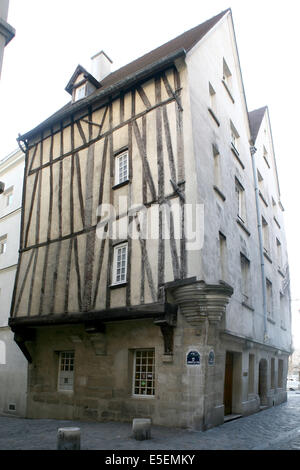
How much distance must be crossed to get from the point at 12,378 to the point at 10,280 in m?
3.52

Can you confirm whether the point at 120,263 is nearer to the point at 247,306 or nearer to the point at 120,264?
the point at 120,264

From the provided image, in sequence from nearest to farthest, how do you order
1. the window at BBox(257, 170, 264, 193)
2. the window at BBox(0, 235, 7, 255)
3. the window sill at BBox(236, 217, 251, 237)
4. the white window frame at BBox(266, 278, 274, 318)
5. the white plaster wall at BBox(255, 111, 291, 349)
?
the window sill at BBox(236, 217, 251, 237)
the window at BBox(0, 235, 7, 255)
the white window frame at BBox(266, 278, 274, 318)
the white plaster wall at BBox(255, 111, 291, 349)
the window at BBox(257, 170, 264, 193)

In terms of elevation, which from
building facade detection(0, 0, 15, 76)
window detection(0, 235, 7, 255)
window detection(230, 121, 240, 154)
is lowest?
window detection(0, 235, 7, 255)

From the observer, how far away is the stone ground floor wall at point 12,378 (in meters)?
13.6

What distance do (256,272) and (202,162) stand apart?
6.08m

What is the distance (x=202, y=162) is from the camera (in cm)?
1077

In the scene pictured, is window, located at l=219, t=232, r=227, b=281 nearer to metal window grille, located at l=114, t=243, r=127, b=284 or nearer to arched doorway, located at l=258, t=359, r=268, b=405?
metal window grille, located at l=114, t=243, r=127, b=284

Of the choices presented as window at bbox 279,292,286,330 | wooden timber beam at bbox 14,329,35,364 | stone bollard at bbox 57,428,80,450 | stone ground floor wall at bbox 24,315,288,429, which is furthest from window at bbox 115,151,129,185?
window at bbox 279,292,286,330

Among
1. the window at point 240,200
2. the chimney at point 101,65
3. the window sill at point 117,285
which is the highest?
the chimney at point 101,65

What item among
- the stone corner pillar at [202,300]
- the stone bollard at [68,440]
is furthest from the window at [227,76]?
the stone bollard at [68,440]

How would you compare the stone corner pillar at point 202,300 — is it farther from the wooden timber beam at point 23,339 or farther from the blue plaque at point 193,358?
the wooden timber beam at point 23,339

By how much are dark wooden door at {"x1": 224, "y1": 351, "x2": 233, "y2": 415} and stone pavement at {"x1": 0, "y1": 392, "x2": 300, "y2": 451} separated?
1046 mm

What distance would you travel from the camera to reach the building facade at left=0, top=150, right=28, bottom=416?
13.9m

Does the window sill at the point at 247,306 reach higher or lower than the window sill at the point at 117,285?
lower
